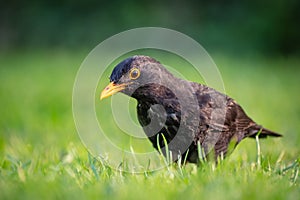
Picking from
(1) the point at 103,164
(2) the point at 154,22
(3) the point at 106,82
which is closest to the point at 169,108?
(1) the point at 103,164

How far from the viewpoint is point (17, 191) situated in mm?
3035

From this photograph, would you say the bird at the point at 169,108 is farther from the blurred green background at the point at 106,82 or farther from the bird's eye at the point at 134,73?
the blurred green background at the point at 106,82

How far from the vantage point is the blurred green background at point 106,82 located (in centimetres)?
325

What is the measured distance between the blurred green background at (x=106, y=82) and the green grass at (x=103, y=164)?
0.01 m

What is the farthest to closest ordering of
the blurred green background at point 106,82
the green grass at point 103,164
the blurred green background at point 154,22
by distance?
the blurred green background at point 154,22
the blurred green background at point 106,82
the green grass at point 103,164

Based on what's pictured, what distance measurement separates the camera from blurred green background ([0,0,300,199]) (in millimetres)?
3252

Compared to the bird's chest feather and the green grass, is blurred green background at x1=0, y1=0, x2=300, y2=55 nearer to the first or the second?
the green grass

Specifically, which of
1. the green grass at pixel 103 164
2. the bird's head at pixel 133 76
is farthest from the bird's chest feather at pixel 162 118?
the green grass at pixel 103 164

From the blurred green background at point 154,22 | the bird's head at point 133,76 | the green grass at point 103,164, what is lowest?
the green grass at point 103,164

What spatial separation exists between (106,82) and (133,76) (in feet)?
17.9

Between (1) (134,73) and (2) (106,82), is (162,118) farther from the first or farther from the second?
(2) (106,82)

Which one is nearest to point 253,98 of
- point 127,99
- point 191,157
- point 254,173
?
point 127,99

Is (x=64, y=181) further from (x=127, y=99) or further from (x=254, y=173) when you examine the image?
(x=127, y=99)

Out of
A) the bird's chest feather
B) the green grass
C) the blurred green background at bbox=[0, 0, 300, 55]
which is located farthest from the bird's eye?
the blurred green background at bbox=[0, 0, 300, 55]
